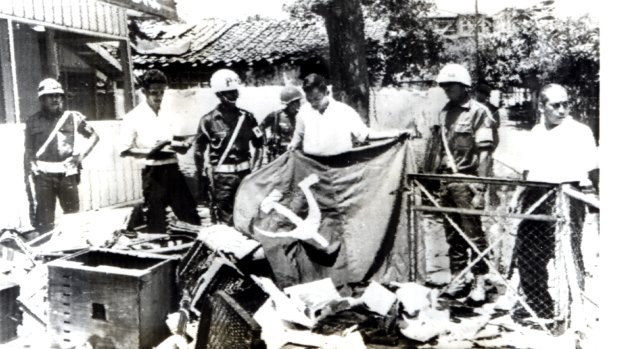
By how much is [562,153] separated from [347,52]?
8.14 feet

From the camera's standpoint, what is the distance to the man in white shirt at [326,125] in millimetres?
4805

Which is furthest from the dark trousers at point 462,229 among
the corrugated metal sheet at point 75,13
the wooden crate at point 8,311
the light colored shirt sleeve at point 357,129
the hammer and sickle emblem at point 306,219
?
the corrugated metal sheet at point 75,13

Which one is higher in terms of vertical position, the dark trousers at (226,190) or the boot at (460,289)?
the dark trousers at (226,190)

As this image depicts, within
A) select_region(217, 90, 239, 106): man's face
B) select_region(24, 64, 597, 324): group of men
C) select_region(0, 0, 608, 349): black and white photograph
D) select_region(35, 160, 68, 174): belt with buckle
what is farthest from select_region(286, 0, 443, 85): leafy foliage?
select_region(35, 160, 68, 174): belt with buckle

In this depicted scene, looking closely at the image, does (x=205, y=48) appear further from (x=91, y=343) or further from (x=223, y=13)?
(x=91, y=343)

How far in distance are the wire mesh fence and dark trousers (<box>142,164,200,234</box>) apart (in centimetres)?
248

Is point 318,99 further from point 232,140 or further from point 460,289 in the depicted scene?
point 460,289

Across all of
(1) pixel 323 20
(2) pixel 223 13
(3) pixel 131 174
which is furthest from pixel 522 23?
(3) pixel 131 174

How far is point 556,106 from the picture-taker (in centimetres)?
397

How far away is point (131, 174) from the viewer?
6.50 m

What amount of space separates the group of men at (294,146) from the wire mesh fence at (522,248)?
2cm

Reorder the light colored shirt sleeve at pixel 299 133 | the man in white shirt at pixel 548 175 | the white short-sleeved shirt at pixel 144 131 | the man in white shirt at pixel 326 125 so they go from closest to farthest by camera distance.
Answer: the man in white shirt at pixel 548 175 → the man in white shirt at pixel 326 125 → the light colored shirt sleeve at pixel 299 133 → the white short-sleeved shirt at pixel 144 131

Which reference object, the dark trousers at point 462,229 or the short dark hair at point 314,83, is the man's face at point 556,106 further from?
the short dark hair at point 314,83

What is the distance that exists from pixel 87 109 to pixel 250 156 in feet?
17.3
